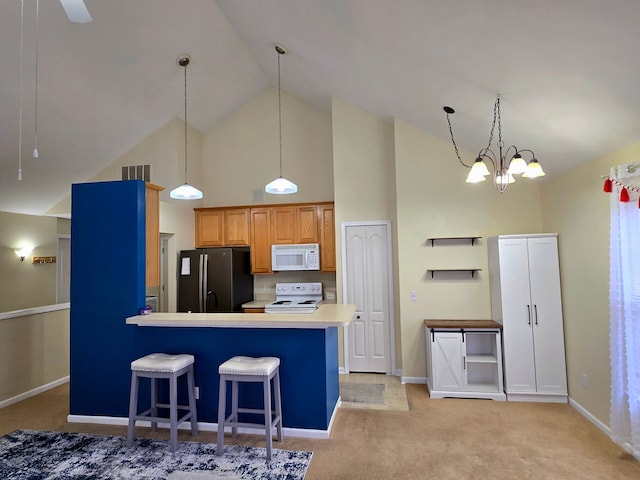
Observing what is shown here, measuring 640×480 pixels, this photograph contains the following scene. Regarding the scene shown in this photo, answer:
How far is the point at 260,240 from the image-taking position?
549 cm

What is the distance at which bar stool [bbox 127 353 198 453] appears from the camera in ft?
9.39

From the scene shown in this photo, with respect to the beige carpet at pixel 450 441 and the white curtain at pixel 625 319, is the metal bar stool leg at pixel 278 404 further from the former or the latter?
the white curtain at pixel 625 319

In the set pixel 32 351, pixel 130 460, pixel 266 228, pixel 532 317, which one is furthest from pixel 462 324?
pixel 32 351

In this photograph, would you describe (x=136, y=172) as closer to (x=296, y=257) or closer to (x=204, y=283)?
(x=204, y=283)

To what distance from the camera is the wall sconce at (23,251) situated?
15.6 feet

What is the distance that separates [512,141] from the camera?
11.5 feet

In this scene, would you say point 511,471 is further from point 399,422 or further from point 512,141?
point 512,141

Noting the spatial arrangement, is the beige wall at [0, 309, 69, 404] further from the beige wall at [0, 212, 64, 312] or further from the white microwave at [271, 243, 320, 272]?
the white microwave at [271, 243, 320, 272]

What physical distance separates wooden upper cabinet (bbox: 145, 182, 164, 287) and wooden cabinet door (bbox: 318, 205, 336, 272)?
2354 mm

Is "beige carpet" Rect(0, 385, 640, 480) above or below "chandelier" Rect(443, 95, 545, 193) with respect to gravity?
below

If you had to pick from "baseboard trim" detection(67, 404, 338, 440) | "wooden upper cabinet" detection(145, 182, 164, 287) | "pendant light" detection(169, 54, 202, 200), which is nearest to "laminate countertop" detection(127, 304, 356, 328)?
"wooden upper cabinet" detection(145, 182, 164, 287)

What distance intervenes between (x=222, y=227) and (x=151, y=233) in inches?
79.3

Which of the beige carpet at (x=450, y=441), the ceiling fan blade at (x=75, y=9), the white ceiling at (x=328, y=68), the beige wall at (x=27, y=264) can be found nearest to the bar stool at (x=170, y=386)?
the beige carpet at (x=450, y=441)

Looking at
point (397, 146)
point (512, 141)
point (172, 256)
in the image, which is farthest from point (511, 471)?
point (172, 256)
